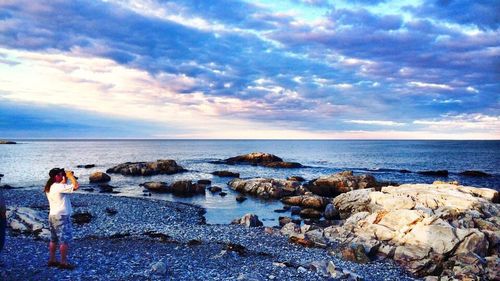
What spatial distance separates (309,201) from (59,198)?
33199mm

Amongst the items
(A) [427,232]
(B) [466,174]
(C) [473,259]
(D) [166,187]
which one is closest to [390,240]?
(A) [427,232]

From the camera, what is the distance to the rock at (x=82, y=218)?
30953 mm

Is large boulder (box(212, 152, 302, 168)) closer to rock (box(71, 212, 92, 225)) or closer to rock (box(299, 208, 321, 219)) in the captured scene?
rock (box(299, 208, 321, 219))

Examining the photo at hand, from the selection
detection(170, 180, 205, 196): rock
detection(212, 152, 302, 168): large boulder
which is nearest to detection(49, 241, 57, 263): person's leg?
detection(170, 180, 205, 196): rock

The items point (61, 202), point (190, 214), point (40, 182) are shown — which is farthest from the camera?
point (40, 182)

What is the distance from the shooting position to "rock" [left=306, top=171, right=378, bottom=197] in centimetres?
5345

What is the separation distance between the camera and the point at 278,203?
1844 inches

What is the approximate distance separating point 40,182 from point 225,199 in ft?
114

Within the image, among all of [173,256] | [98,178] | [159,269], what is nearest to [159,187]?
[98,178]

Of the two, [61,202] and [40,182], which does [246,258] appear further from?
[40,182]

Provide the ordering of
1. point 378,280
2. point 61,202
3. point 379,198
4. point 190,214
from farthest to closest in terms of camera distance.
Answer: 1. point 190,214
2. point 379,198
3. point 378,280
4. point 61,202

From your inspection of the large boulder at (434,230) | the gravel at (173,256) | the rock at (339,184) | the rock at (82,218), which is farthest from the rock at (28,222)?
the rock at (339,184)

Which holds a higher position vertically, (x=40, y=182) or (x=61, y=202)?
(x=61, y=202)

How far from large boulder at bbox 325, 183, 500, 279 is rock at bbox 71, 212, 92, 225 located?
64.5 feet
